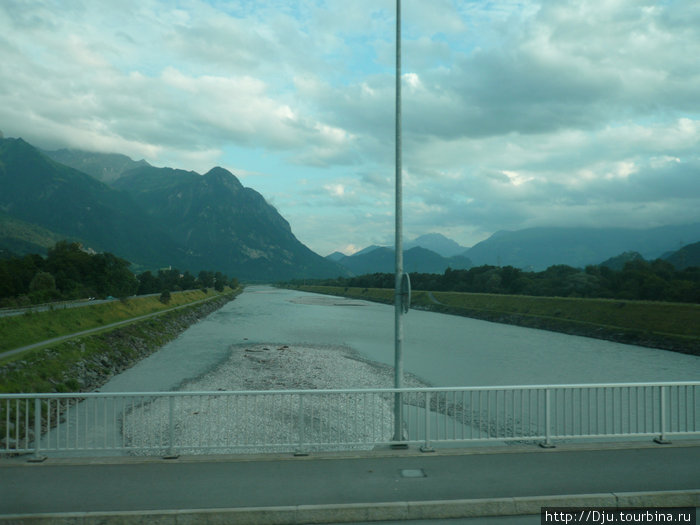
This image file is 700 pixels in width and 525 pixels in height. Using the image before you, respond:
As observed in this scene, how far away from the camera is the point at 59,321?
37.5 m

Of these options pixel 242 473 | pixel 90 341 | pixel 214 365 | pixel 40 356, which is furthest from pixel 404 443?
pixel 90 341

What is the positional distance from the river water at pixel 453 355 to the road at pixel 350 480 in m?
20.2

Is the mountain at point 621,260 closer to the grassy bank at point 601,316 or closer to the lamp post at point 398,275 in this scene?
A: the grassy bank at point 601,316

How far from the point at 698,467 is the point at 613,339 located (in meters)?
50.1

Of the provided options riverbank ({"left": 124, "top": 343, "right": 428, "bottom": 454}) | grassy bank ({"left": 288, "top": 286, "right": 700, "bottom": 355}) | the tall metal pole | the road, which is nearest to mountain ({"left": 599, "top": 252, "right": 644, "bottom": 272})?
grassy bank ({"left": 288, "top": 286, "right": 700, "bottom": 355})

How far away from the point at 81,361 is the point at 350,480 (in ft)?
89.4

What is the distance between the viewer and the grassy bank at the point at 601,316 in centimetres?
4738

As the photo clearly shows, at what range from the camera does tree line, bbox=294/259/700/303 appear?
2355 inches

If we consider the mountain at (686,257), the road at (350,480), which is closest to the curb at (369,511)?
the road at (350,480)

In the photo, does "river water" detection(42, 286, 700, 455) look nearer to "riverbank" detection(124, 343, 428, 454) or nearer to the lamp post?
"riverbank" detection(124, 343, 428, 454)

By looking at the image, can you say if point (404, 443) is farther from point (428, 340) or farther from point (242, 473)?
point (428, 340)

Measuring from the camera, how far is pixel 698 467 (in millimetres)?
7992

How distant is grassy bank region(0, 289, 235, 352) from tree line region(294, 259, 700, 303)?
6031 cm

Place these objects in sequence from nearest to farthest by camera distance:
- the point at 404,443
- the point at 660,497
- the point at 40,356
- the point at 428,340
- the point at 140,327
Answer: the point at 660,497 < the point at 404,443 < the point at 40,356 < the point at 140,327 < the point at 428,340
